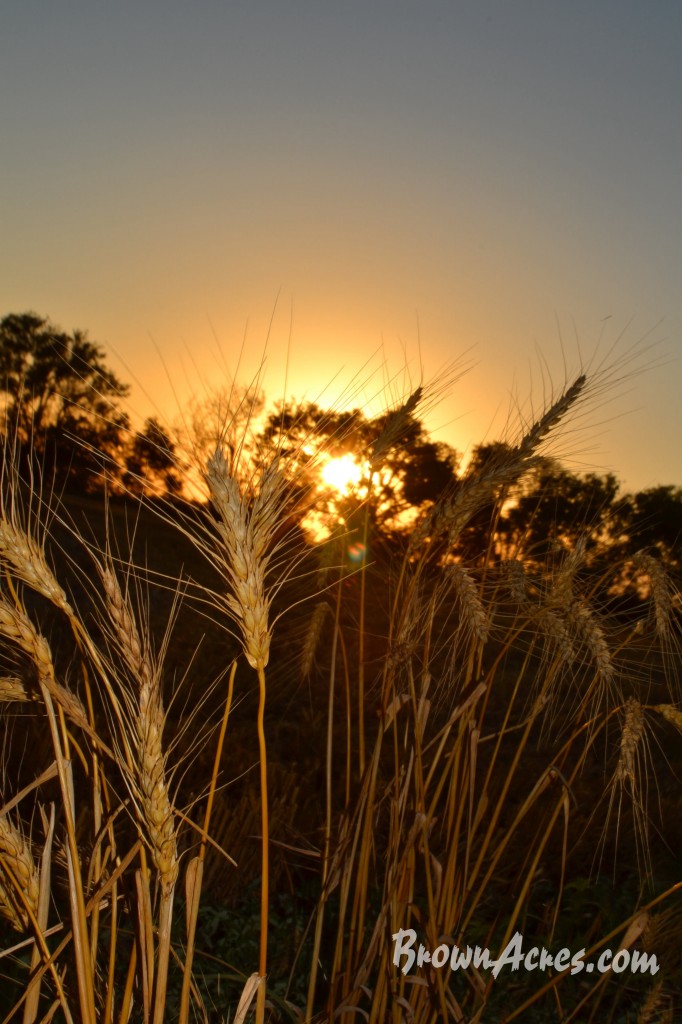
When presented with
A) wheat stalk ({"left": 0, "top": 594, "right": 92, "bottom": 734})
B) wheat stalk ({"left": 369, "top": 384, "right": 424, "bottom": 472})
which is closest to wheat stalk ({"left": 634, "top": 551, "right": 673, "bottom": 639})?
wheat stalk ({"left": 369, "top": 384, "right": 424, "bottom": 472})

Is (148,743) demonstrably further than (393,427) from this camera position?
No

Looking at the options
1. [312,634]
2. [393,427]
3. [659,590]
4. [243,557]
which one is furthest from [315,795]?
[243,557]

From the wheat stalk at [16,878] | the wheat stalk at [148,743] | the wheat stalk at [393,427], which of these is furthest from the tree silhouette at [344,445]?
the wheat stalk at [16,878]

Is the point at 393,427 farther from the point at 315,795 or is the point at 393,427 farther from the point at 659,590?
the point at 315,795

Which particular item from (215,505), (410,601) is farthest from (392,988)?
(215,505)

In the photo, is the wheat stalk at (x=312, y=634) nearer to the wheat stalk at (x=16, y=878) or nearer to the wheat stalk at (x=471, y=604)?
the wheat stalk at (x=471, y=604)

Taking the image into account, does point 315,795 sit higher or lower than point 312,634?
lower

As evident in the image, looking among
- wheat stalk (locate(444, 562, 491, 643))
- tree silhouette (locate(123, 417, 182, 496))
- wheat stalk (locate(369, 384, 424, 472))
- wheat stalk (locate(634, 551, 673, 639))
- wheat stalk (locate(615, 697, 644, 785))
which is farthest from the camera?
wheat stalk (locate(634, 551, 673, 639))

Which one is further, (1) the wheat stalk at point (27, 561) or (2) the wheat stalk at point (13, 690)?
(2) the wheat stalk at point (13, 690)

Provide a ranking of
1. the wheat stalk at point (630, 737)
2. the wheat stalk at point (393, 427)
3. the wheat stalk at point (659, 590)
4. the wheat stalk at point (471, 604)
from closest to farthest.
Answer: the wheat stalk at point (393, 427)
the wheat stalk at point (471, 604)
the wheat stalk at point (630, 737)
the wheat stalk at point (659, 590)

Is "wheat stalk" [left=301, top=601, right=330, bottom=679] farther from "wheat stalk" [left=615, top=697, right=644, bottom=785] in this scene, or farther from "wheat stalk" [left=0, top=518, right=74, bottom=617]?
"wheat stalk" [left=0, top=518, right=74, bottom=617]

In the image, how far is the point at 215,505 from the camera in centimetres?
134

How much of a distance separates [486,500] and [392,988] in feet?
3.71

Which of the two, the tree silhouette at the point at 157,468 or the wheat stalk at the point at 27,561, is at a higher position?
the tree silhouette at the point at 157,468
